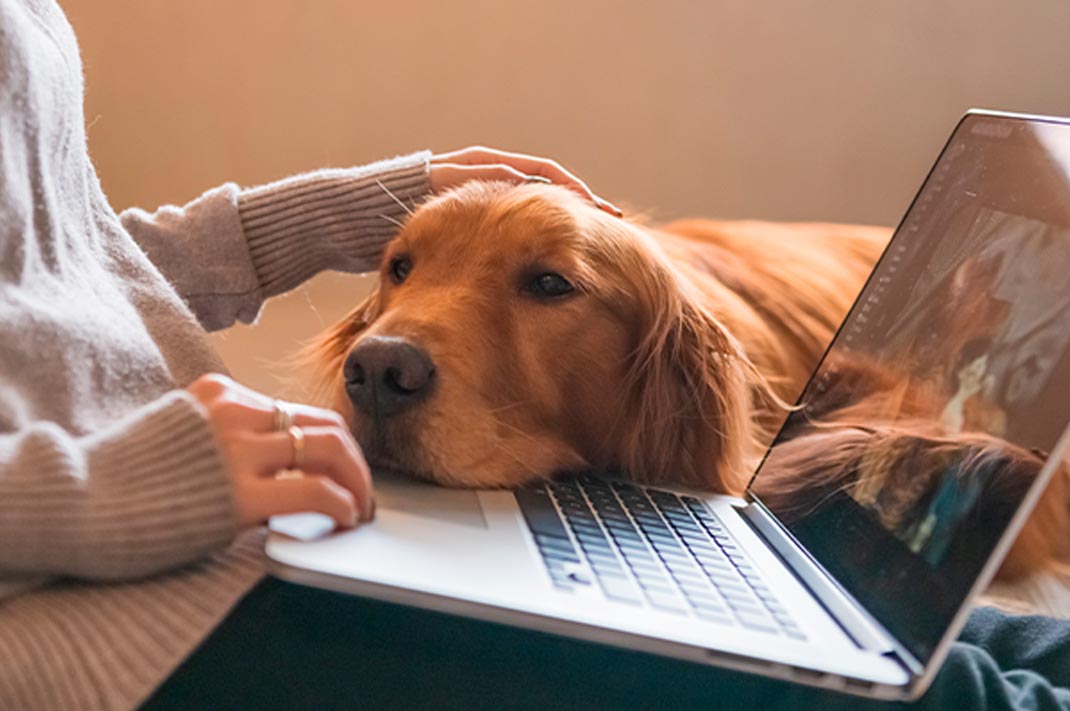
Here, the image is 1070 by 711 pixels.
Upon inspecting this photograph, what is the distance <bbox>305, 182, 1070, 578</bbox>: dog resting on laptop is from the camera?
109cm

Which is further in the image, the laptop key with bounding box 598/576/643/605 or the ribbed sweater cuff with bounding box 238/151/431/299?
the ribbed sweater cuff with bounding box 238/151/431/299

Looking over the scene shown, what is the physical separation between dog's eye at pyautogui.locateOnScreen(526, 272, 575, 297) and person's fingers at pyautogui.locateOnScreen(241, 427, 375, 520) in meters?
0.49

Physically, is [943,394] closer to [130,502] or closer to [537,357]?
[537,357]

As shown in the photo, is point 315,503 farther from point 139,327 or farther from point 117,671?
point 139,327

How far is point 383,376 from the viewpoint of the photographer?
107 cm

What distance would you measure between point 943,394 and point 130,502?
2.45 ft

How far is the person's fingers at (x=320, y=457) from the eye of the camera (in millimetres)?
724

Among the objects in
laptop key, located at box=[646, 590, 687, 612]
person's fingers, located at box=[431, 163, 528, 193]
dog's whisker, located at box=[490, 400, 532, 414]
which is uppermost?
person's fingers, located at box=[431, 163, 528, 193]

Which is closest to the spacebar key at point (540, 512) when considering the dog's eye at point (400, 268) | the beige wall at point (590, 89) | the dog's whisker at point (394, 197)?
the dog's eye at point (400, 268)

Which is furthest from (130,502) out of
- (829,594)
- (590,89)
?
(590,89)

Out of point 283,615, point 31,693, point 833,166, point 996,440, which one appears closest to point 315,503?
point 283,615

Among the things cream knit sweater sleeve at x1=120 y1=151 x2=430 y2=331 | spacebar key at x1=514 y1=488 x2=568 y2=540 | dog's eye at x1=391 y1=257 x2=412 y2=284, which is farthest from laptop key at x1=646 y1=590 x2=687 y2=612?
cream knit sweater sleeve at x1=120 y1=151 x2=430 y2=331

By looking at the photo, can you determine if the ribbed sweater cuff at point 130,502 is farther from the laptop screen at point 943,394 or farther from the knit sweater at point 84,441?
the laptop screen at point 943,394

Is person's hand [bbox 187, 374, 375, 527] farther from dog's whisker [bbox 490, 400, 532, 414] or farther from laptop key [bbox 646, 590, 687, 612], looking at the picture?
dog's whisker [bbox 490, 400, 532, 414]
